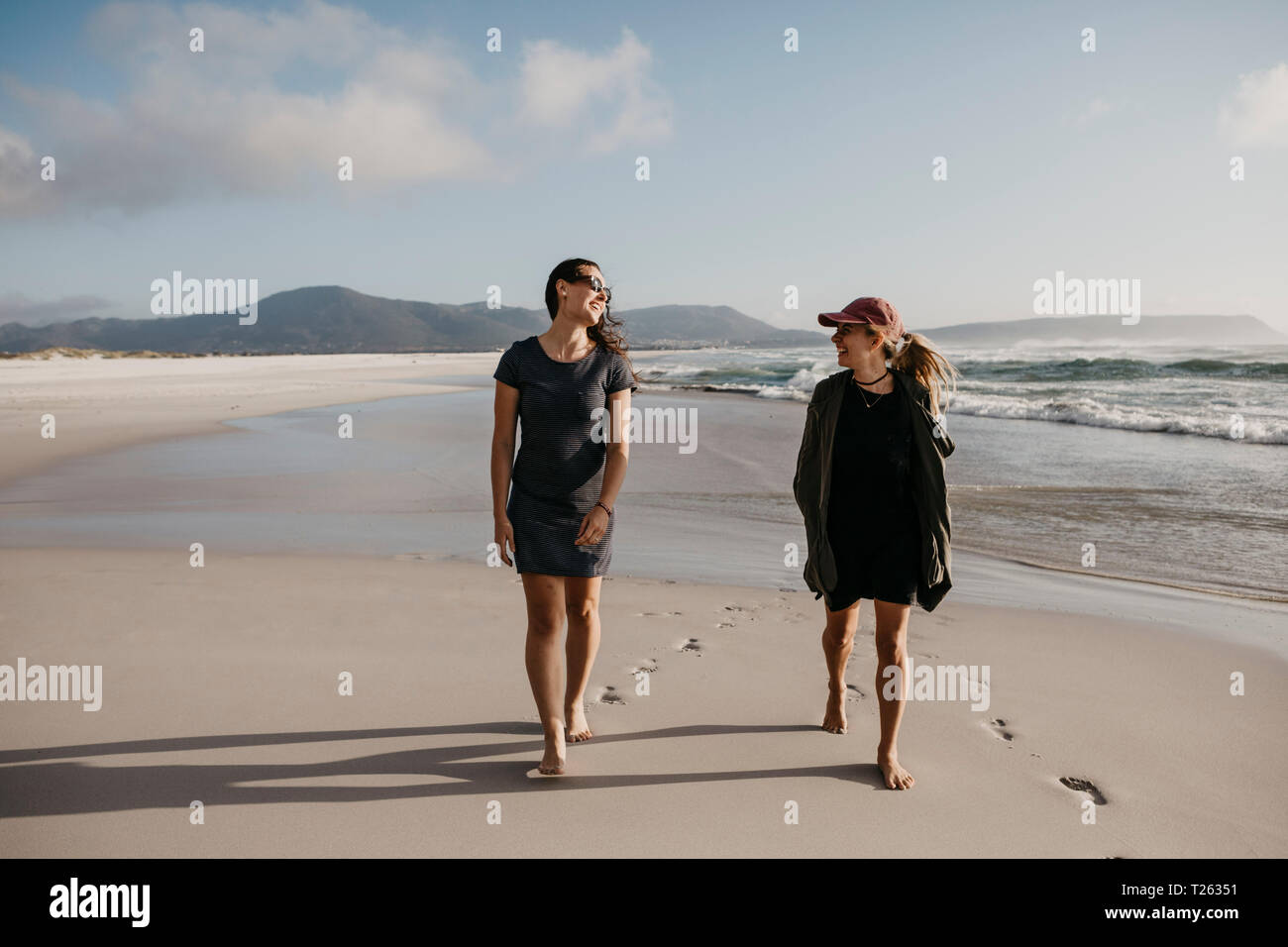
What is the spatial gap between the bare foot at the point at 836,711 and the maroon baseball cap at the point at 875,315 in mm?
1569

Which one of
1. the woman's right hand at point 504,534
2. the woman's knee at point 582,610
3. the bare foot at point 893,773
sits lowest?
the bare foot at point 893,773

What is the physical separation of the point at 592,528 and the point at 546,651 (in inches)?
21.1

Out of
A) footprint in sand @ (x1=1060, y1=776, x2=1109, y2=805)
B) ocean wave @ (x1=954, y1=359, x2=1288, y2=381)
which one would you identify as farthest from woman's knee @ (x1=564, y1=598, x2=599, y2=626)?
ocean wave @ (x1=954, y1=359, x2=1288, y2=381)

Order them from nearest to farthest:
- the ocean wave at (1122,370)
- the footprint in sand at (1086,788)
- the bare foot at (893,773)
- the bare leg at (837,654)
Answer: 1. the footprint in sand at (1086,788)
2. the bare foot at (893,773)
3. the bare leg at (837,654)
4. the ocean wave at (1122,370)

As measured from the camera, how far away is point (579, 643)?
11.6 feet

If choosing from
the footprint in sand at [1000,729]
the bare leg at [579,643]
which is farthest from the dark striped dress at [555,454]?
the footprint in sand at [1000,729]

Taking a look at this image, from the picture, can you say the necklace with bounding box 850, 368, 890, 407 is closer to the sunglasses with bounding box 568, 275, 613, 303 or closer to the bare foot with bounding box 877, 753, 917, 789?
the sunglasses with bounding box 568, 275, 613, 303

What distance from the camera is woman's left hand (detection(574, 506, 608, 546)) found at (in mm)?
3270

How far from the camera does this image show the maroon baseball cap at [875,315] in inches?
130

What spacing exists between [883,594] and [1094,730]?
50.3 inches

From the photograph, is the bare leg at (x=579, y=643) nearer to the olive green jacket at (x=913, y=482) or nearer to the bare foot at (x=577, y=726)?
the bare foot at (x=577, y=726)

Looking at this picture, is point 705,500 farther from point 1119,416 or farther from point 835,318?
point 1119,416

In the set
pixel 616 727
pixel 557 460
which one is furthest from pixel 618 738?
pixel 557 460
